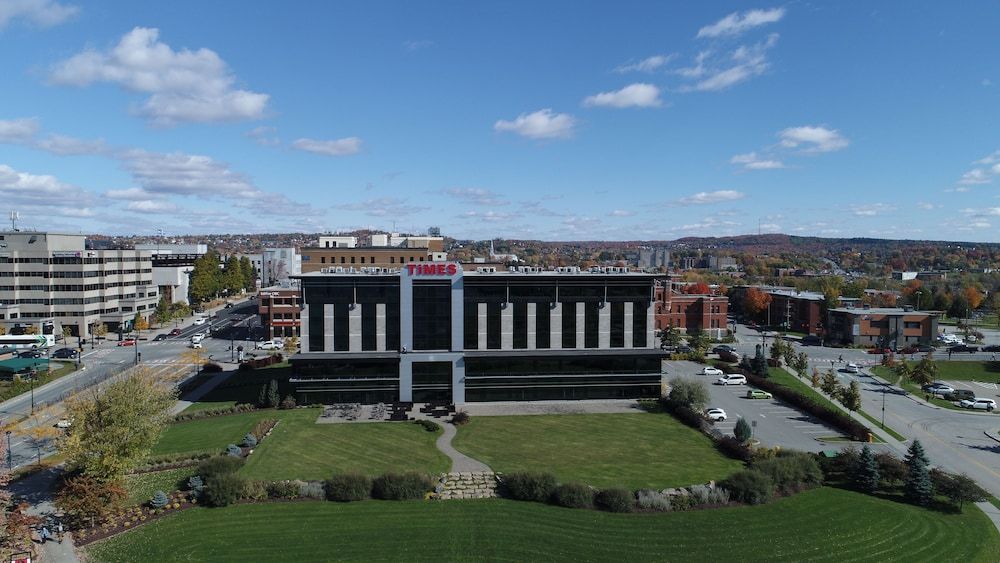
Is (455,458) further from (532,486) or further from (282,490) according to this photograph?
(282,490)

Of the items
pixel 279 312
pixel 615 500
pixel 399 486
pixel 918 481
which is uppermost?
pixel 279 312

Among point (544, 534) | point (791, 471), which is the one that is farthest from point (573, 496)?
point (791, 471)

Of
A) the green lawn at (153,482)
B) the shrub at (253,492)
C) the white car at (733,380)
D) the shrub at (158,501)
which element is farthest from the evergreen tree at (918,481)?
the green lawn at (153,482)

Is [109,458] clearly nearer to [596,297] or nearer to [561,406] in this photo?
[561,406]

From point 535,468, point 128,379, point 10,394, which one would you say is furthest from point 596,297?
point 10,394

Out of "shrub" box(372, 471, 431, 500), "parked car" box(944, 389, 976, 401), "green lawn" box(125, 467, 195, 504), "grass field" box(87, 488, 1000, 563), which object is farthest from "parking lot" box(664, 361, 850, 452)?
"green lawn" box(125, 467, 195, 504)

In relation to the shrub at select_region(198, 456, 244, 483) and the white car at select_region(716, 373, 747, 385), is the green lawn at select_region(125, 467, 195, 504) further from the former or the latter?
the white car at select_region(716, 373, 747, 385)
